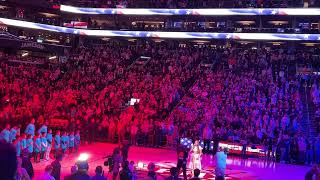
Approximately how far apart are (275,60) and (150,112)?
44.1 feet

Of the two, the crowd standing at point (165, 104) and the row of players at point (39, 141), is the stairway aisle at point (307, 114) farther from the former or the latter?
the row of players at point (39, 141)

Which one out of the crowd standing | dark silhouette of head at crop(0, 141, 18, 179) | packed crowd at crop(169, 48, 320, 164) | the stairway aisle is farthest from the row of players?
dark silhouette of head at crop(0, 141, 18, 179)

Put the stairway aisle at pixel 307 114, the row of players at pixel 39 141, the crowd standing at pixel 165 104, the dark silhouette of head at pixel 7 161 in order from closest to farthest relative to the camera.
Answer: the dark silhouette of head at pixel 7 161, the row of players at pixel 39 141, the crowd standing at pixel 165 104, the stairway aisle at pixel 307 114

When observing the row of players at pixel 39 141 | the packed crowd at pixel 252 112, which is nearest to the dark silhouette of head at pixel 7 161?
the row of players at pixel 39 141

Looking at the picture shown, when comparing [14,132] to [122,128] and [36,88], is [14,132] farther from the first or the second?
[36,88]

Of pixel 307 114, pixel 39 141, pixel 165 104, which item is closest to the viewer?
pixel 39 141

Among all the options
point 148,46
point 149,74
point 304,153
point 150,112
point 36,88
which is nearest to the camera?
point 304,153

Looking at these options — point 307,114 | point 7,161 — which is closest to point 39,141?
point 7,161

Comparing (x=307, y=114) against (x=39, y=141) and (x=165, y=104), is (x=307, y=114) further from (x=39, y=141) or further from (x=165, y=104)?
(x=39, y=141)

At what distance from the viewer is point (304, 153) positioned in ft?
80.0

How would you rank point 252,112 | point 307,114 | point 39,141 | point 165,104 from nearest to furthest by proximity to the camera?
point 39,141, point 252,112, point 307,114, point 165,104

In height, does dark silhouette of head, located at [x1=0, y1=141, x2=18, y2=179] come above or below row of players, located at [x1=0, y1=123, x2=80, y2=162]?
above

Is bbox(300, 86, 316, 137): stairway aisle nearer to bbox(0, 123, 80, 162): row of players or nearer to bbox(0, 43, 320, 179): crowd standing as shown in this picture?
bbox(0, 43, 320, 179): crowd standing

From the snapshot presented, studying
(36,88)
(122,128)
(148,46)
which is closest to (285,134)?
(122,128)
